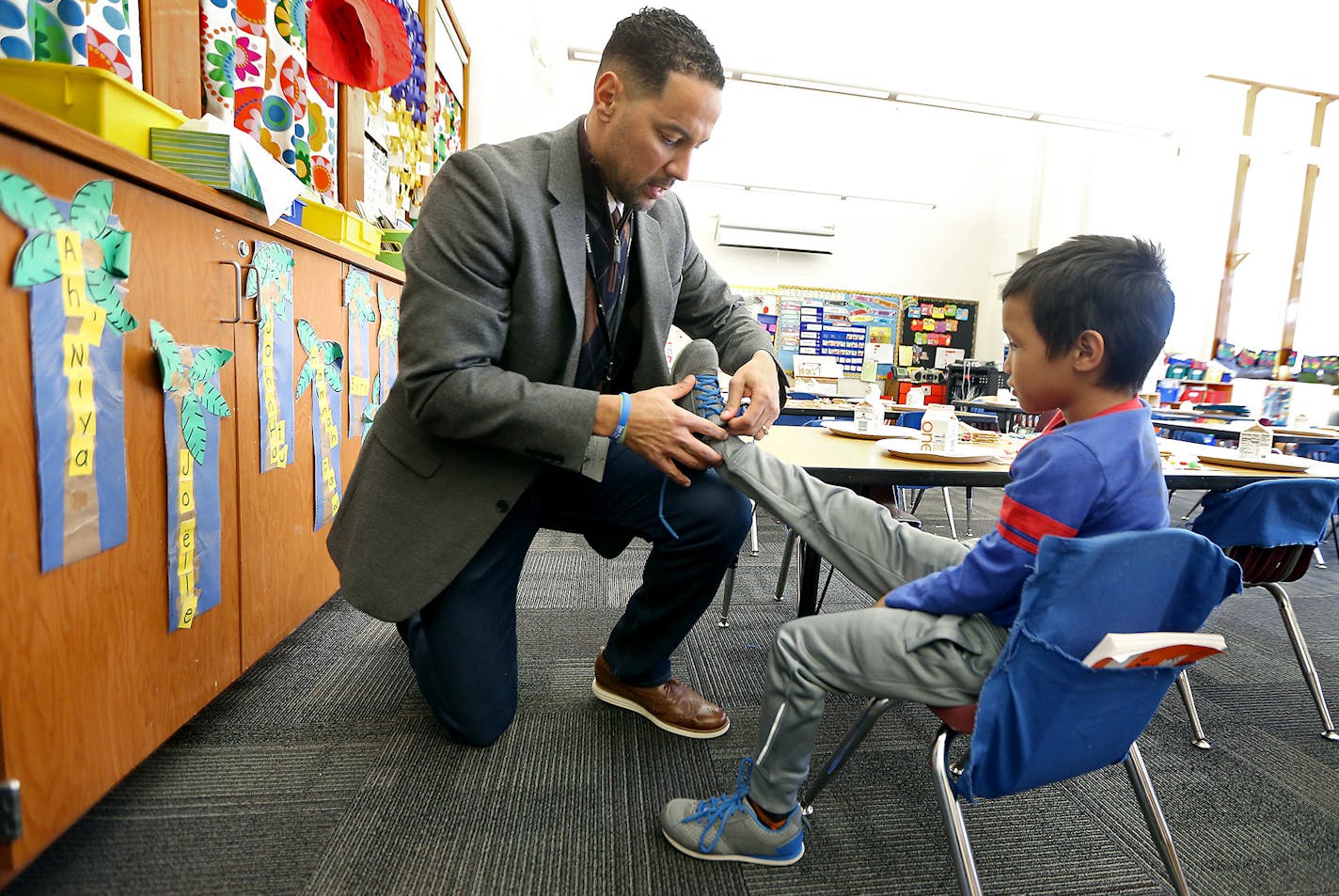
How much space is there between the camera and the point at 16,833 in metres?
0.84

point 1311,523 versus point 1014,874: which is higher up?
point 1311,523

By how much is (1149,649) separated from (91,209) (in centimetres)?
145

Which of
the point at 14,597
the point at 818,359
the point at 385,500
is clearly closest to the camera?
the point at 14,597

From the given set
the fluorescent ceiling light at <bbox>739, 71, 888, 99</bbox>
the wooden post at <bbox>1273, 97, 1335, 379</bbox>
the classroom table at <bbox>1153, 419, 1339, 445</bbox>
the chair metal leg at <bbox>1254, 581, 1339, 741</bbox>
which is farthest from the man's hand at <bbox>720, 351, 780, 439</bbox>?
the wooden post at <bbox>1273, 97, 1335, 379</bbox>

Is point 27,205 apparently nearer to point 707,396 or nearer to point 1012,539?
point 707,396

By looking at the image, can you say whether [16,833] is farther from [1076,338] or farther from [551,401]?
[1076,338]

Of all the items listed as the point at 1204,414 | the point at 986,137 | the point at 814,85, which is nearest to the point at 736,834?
the point at 814,85

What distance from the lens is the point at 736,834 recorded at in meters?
1.04

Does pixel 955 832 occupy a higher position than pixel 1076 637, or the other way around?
pixel 1076 637

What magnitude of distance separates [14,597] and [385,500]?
0.52 metres

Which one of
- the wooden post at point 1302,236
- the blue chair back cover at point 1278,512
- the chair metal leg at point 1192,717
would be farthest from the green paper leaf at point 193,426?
the wooden post at point 1302,236

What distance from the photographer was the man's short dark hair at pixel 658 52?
115 cm

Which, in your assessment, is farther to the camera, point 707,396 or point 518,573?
point 518,573

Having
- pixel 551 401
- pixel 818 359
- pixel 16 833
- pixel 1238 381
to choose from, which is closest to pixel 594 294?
pixel 551 401
